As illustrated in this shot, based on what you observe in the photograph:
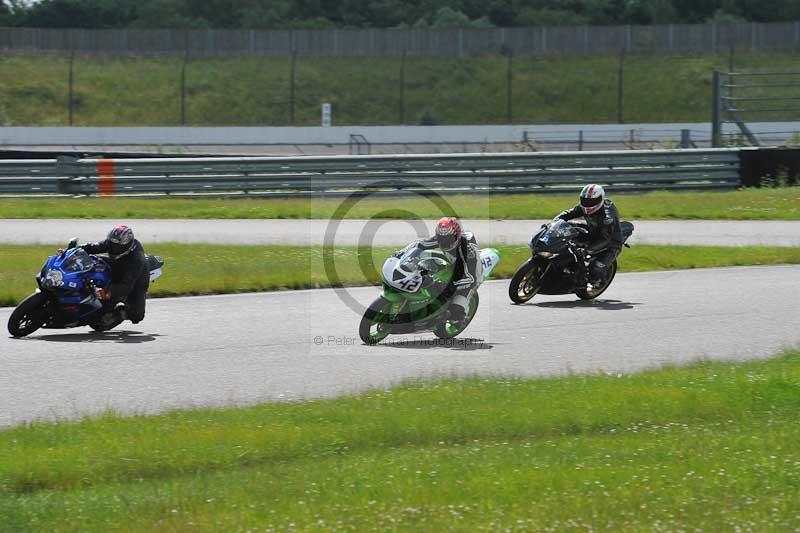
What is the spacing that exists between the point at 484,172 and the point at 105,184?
8.66 m

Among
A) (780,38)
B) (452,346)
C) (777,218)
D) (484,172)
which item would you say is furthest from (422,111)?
(452,346)

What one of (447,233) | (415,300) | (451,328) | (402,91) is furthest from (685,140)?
(415,300)

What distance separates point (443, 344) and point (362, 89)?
47069 millimetres

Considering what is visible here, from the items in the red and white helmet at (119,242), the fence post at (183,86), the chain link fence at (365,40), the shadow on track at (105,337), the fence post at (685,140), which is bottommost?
the shadow on track at (105,337)

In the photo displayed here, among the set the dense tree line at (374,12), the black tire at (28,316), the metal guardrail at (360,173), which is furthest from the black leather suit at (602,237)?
the dense tree line at (374,12)

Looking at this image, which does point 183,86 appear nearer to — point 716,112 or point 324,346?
point 716,112

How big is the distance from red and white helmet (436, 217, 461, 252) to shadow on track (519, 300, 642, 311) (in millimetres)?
3009

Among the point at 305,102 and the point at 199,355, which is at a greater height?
the point at 305,102

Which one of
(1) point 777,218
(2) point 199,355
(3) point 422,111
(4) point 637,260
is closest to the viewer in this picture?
(2) point 199,355

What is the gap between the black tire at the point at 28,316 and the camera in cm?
1127

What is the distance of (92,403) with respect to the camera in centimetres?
864

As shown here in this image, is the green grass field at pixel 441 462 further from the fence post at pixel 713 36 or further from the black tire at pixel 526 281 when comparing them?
the fence post at pixel 713 36

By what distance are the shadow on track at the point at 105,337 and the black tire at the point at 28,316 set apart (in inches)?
5.2

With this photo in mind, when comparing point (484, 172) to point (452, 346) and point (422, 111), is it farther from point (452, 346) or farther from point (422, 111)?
point (422, 111)
